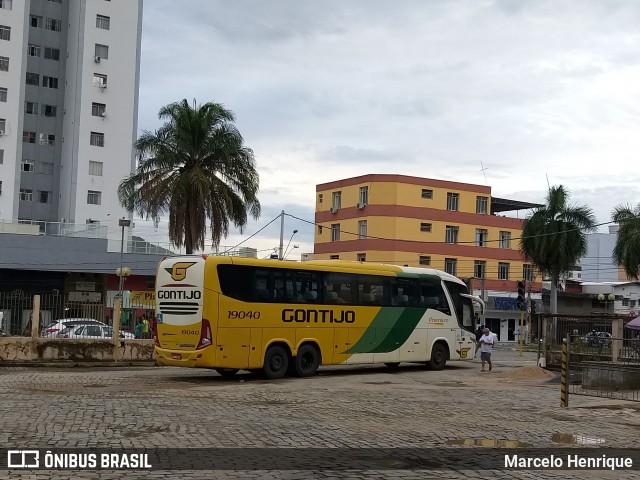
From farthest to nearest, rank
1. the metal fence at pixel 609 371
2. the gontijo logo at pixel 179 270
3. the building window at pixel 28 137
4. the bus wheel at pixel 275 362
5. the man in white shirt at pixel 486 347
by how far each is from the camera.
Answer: the building window at pixel 28 137
the man in white shirt at pixel 486 347
the bus wheel at pixel 275 362
the gontijo logo at pixel 179 270
the metal fence at pixel 609 371

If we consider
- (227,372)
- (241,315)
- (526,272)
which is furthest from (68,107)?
(241,315)

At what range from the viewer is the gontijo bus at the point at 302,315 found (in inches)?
807

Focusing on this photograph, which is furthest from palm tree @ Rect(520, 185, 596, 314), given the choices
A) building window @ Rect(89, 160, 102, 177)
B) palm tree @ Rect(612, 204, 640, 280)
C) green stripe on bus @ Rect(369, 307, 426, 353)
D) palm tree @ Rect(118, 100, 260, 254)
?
building window @ Rect(89, 160, 102, 177)

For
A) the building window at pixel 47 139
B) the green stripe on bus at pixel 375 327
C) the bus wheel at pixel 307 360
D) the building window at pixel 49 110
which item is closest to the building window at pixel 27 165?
the building window at pixel 47 139

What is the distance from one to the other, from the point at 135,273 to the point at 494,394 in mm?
32511

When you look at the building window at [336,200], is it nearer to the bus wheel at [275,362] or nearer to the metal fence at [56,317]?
the metal fence at [56,317]

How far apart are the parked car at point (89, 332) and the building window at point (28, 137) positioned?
43406mm

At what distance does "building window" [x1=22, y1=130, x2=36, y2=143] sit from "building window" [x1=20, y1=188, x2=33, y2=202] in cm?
406

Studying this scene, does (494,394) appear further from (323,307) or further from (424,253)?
(424,253)

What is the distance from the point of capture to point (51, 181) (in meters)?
66.2

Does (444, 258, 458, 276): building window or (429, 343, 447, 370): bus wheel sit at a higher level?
(444, 258, 458, 276): building window

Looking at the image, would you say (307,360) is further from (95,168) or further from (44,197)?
(44,197)

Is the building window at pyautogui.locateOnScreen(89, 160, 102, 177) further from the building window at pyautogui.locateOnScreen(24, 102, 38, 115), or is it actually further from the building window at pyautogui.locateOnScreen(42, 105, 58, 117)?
the building window at pyautogui.locateOnScreen(24, 102, 38, 115)

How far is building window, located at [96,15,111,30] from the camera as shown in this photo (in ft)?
213
